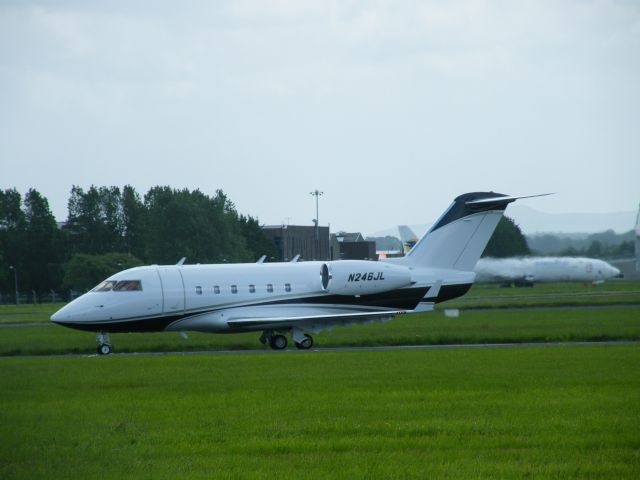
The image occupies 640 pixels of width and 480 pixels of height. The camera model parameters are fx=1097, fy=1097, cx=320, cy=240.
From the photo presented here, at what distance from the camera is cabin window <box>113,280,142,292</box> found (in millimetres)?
35625

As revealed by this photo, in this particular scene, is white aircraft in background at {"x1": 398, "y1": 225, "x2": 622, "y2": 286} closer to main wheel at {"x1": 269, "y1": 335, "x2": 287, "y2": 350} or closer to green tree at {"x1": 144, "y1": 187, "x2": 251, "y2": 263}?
main wheel at {"x1": 269, "y1": 335, "x2": 287, "y2": 350}

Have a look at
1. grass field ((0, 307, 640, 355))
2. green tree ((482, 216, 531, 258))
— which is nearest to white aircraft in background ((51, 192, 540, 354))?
grass field ((0, 307, 640, 355))

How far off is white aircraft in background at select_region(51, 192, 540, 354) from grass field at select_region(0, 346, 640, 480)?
805 cm

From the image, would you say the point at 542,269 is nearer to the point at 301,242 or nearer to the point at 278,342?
the point at 278,342

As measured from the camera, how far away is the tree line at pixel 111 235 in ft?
352

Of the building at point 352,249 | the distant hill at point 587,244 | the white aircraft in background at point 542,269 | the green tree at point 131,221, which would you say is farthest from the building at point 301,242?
the distant hill at point 587,244

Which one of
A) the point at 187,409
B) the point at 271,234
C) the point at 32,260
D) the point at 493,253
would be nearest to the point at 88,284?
the point at 32,260

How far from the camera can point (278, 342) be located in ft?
119

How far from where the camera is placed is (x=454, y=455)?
13.8m

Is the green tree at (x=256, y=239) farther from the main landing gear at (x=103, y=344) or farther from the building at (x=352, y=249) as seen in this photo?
the main landing gear at (x=103, y=344)

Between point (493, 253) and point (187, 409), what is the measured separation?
137ft

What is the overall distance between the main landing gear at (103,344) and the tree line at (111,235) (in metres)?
64.3

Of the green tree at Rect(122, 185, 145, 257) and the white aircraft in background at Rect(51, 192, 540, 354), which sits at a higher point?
the green tree at Rect(122, 185, 145, 257)

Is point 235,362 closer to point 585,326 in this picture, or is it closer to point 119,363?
point 119,363
